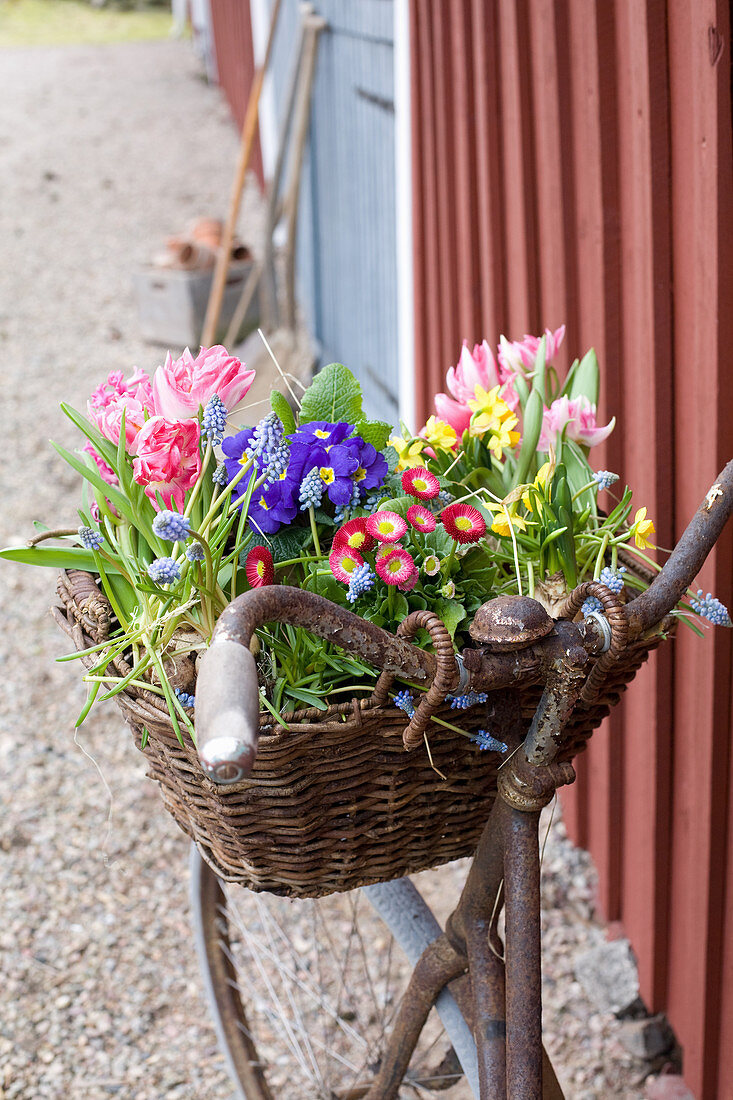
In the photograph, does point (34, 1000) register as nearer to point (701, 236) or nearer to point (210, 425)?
point (210, 425)

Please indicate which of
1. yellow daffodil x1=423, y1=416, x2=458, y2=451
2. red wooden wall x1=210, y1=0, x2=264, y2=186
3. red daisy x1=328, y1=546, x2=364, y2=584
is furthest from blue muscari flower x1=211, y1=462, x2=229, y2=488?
red wooden wall x1=210, y1=0, x2=264, y2=186

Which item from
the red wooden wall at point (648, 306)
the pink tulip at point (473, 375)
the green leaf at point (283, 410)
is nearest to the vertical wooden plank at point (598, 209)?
the red wooden wall at point (648, 306)

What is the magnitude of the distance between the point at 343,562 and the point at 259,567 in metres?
0.08

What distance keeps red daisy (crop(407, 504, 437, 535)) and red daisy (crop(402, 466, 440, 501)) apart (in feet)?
0.09

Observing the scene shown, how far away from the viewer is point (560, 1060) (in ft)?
6.97

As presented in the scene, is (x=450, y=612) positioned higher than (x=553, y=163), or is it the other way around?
(x=553, y=163)

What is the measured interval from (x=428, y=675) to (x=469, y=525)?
160 mm

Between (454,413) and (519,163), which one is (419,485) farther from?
(519,163)

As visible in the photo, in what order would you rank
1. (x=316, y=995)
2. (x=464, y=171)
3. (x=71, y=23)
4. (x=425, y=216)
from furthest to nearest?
(x=71, y=23)
(x=425, y=216)
(x=464, y=171)
(x=316, y=995)

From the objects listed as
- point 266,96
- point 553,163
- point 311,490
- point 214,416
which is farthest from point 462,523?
point 266,96

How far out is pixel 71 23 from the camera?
19906 millimetres

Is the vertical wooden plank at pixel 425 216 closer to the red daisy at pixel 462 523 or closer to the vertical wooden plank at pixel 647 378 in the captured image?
the vertical wooden plank at pixel 647 378

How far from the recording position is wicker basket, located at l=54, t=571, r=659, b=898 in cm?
95

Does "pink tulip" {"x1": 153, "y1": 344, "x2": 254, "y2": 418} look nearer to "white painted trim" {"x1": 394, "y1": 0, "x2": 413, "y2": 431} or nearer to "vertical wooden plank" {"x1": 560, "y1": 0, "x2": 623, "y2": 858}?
"vertical wooden plank" {"x1": 560, "y1": 0, "x2": 623, "y2": 858}
